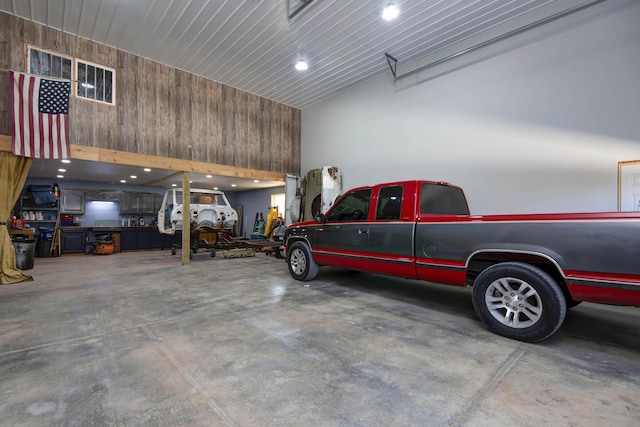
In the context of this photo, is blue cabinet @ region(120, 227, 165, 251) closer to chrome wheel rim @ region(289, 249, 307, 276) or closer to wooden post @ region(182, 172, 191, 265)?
wooden post @ region(182, 172, 191, 265)

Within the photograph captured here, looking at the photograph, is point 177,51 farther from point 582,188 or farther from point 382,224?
point 582,188

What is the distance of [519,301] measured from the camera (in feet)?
9.03

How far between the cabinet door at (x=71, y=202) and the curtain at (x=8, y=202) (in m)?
6.13

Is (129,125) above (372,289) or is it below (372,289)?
above

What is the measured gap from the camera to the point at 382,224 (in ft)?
13.0

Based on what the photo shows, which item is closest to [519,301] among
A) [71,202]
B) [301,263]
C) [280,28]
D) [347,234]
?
[347,234]

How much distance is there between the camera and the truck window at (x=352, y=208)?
14.3 feet

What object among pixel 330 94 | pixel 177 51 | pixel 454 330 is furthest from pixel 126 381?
pixel 330 94

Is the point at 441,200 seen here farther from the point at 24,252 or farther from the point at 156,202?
the point at 156,202

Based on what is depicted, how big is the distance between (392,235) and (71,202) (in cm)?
1258

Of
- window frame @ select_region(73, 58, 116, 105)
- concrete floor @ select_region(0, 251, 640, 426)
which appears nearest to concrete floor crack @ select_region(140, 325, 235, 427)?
concrete floor @ select_region(0, 251, 640, 426)

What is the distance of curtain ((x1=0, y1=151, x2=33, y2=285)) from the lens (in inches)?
205

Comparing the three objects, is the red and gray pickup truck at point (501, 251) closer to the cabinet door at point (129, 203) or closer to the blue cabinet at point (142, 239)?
the blue cabinet at point (142, 239)

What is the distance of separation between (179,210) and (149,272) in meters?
2.68
